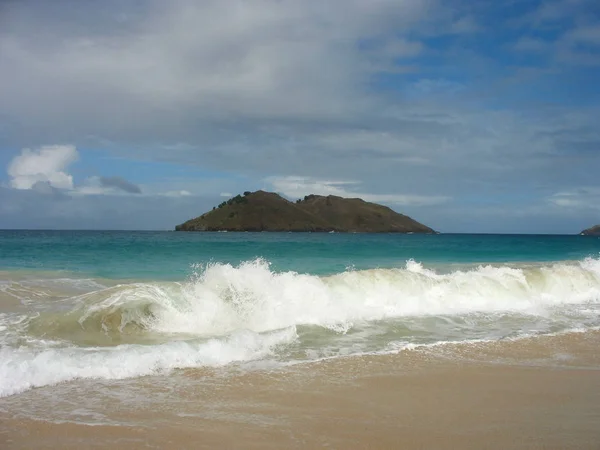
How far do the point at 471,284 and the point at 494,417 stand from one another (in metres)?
10.4

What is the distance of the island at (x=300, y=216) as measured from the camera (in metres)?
134

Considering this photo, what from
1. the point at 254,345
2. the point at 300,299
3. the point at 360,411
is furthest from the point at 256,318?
the point at 360,411

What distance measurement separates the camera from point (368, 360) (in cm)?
768

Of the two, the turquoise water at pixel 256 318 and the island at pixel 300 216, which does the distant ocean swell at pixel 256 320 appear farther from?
the island at pixel 300 216

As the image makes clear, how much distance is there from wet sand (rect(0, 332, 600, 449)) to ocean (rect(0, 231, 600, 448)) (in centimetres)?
3

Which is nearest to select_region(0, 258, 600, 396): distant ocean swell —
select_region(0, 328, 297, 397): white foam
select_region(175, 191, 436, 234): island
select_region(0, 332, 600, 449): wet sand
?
select_region(0, 328, 297, 397): white foam

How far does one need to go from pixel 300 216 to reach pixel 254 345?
131 meters

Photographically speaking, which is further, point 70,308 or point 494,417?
point 70,308

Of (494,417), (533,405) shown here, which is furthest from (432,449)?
(533,405)

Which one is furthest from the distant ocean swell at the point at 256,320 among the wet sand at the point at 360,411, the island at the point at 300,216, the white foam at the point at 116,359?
the island at the point at 300,216

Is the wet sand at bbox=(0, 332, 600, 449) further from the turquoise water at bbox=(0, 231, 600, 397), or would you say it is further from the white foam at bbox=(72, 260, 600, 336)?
the white foam at bbox=(72, 260, 600, 336)

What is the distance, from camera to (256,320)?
1076cm

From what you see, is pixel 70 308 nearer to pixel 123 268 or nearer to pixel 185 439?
pixel 185 439

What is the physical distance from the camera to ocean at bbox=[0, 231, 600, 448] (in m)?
5.26
